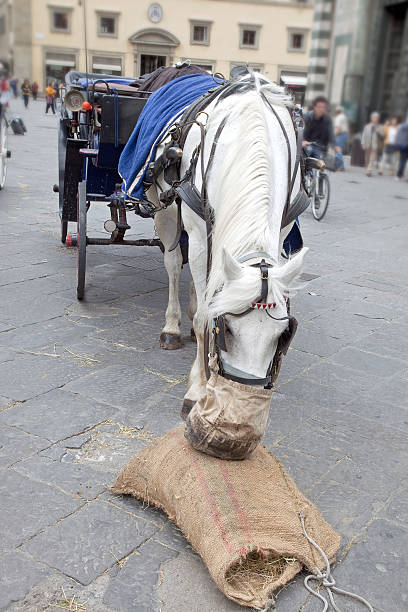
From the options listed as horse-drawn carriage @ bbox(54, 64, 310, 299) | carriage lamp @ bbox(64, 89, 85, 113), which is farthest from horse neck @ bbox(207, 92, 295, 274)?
carriage lamp @ bbox(64, 89, 85, 113)

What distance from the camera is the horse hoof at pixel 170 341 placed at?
13.8 ft

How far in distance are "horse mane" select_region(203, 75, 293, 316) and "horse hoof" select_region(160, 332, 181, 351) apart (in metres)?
1.50

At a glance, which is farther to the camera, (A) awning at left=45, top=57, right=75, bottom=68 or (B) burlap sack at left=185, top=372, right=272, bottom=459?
(A) awning at left=45, top=57, right=75, bottom=68

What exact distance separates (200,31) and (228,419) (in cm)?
3655

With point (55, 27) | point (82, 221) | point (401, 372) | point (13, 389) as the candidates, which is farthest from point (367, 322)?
point (55, 27)

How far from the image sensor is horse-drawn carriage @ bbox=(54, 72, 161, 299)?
14.4 ft

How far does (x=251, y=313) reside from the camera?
2.23m

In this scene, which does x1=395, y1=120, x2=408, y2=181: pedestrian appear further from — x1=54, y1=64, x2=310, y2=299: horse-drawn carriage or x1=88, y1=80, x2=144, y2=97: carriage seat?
x1=88, y1=80, x2=144, y2=97: carriage seat

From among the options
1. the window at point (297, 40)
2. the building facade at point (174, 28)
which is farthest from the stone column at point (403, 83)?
the window at point (297, 40)

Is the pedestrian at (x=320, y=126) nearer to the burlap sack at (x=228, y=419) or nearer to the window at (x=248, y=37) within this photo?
the burlap sack at (x=228, y=419)

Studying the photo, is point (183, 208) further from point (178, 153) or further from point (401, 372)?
point (401, 372)

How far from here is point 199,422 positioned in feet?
8.00

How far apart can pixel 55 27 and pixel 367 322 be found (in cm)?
4382

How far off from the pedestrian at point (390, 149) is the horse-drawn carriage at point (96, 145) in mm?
12260
